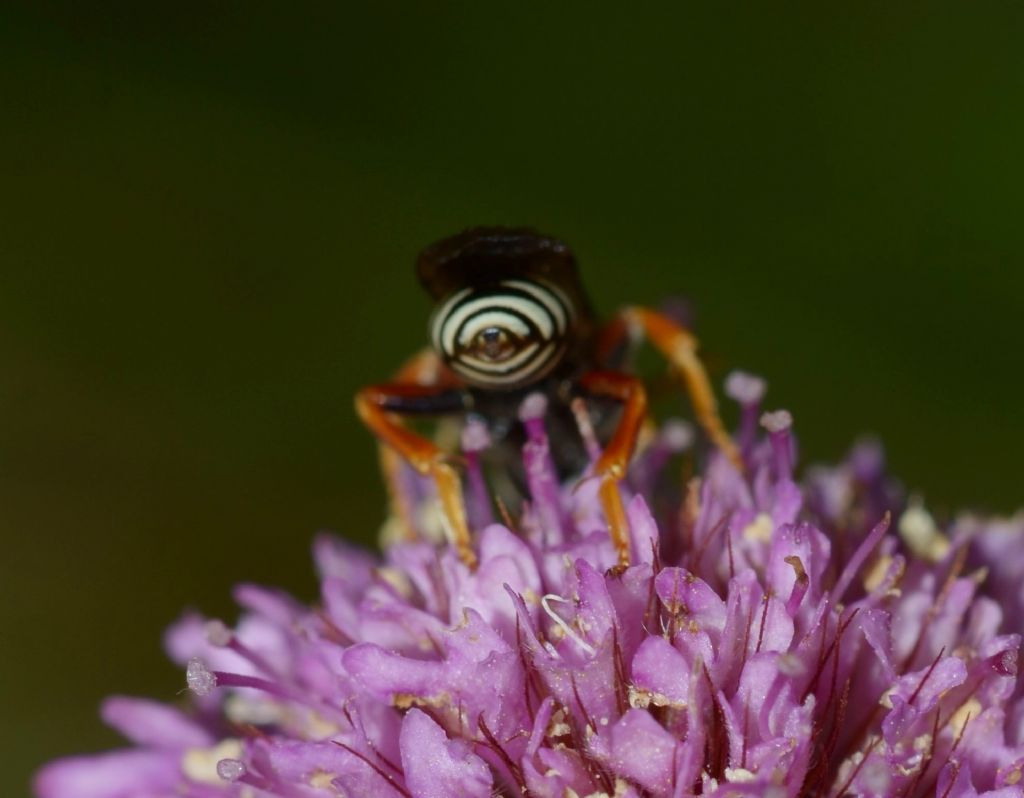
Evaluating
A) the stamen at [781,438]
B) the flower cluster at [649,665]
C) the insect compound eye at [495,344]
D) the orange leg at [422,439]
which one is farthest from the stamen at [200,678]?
the stamen at [781,438]

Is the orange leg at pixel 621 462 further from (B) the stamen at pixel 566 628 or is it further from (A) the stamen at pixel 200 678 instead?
(A) the stamen at pixel 200 678

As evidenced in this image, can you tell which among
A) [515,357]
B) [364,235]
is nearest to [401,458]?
[515,357]

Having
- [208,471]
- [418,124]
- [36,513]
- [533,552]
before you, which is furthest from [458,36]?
[533,552]

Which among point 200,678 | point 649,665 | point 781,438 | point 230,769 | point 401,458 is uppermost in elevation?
point 401,458

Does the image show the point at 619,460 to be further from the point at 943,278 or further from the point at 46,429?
the point at 46,429

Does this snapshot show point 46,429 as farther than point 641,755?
Yes

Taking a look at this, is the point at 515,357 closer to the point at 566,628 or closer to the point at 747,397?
the point at 566,628
